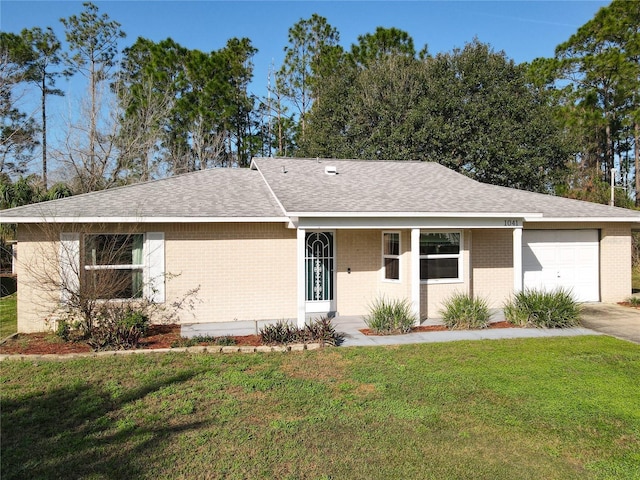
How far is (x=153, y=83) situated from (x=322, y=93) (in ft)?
36.8

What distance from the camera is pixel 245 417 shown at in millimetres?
5785

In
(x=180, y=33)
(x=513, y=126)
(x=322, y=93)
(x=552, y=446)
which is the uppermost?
(x=180, y=33)

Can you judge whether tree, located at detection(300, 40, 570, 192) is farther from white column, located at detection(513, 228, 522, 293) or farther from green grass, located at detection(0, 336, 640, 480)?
green grass, located at detection(0, 336, 640, 480)

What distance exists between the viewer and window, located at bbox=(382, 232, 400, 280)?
12.3m

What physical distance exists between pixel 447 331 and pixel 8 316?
12.1m

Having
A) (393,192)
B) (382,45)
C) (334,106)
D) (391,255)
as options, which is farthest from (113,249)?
(382,45)

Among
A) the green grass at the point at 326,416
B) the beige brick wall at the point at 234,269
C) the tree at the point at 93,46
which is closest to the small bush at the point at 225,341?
the green grass at the point at 326,416

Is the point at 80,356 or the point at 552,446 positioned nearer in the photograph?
the point at 552,446

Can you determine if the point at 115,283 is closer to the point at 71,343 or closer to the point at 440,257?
the point at 71,343

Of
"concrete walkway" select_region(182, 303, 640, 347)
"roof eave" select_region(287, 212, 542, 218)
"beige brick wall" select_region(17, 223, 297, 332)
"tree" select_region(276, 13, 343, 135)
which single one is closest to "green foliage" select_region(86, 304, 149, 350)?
"concrete walkway" select_region(182, 303, 640, 347)

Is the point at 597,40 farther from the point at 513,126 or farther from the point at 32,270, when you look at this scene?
the point at 32,270

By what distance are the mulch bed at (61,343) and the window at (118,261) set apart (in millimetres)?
1300

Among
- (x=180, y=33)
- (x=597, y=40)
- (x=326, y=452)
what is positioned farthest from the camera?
(x=597, y=40)

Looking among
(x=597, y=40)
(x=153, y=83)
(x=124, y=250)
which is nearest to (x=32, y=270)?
(x=124, y=250)
